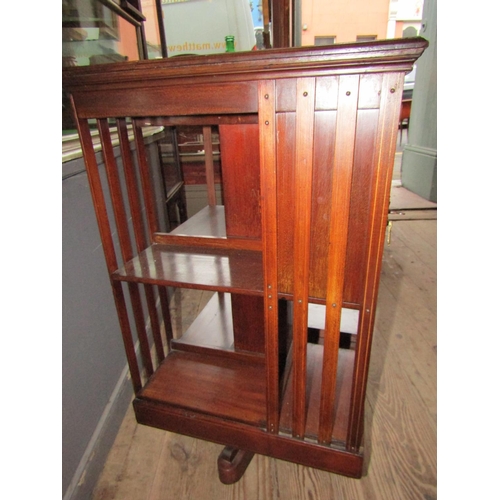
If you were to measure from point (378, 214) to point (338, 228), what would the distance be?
0.08 meters

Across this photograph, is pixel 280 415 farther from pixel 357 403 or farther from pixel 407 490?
pixel 407 490

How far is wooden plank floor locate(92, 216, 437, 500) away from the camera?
1.04m

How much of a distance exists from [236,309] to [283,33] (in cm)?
96

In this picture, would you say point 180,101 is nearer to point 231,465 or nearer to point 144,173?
point 144,173

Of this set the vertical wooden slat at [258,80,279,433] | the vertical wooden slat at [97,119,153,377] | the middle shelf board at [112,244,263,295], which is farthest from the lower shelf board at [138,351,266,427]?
the middle shelf board at [112,244,263,295]

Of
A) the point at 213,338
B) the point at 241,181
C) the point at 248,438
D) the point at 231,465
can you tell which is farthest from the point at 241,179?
the point at 231,465

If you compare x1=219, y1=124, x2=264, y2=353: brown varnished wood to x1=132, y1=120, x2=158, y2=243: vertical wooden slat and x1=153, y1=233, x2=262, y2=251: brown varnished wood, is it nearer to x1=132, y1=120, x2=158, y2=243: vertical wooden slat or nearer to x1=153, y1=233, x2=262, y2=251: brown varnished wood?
x1=153, y1=233, x2=262, y2=251: brown varnished wood

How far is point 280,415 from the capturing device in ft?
3.11

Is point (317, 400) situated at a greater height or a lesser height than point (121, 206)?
lesser

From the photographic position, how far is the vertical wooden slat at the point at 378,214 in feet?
1.87

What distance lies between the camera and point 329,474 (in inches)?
42.9

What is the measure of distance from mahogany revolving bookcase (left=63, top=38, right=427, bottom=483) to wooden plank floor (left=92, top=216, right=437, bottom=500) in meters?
0.12

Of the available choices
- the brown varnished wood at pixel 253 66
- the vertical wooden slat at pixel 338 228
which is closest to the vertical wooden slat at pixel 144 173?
the brown varnished wood at pixel 253 66
